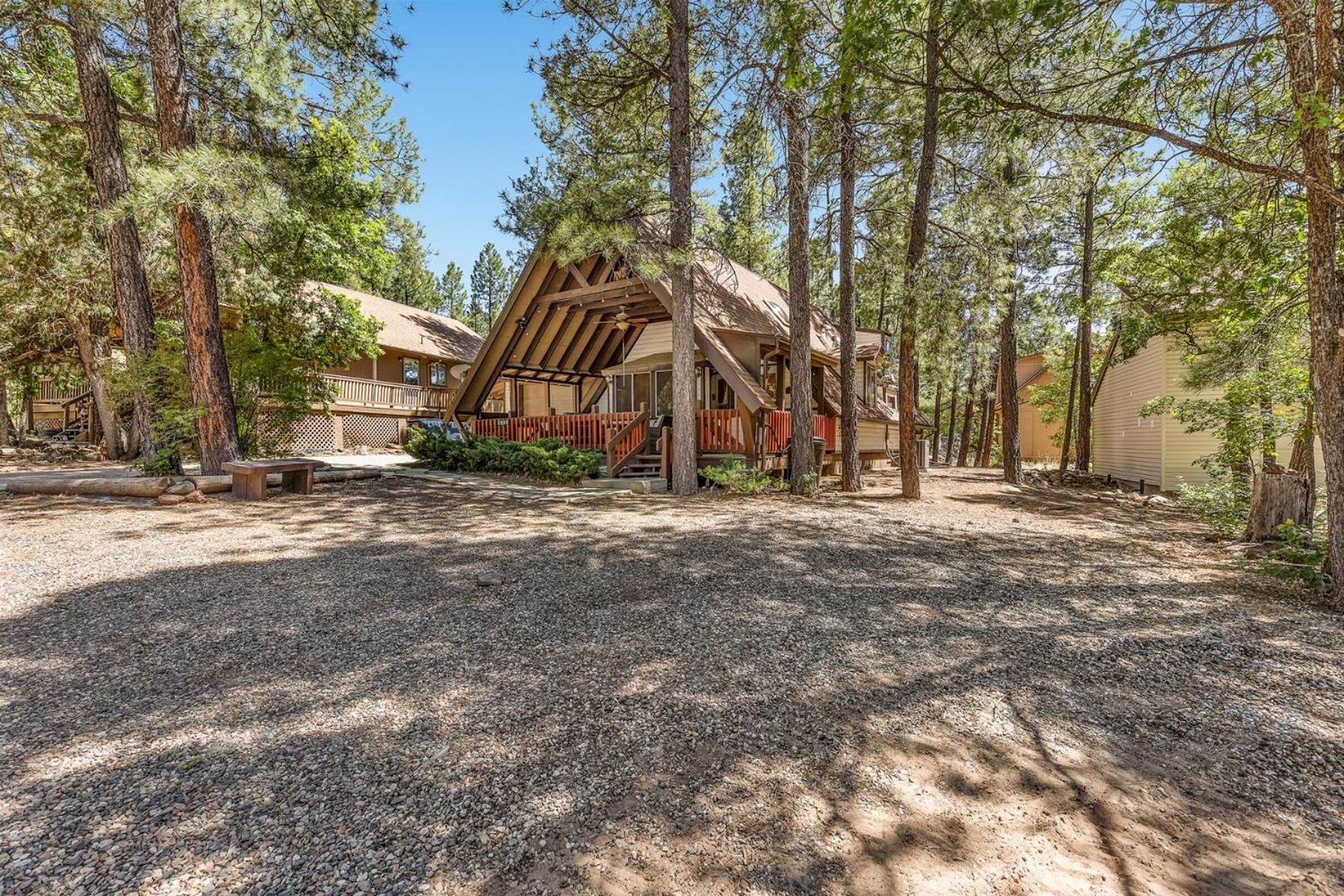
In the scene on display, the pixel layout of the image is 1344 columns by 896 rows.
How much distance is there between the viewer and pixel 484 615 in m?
4.12

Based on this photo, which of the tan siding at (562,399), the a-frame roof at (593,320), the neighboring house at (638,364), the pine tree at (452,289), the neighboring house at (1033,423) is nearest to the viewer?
the a-frame roof at (593,320)

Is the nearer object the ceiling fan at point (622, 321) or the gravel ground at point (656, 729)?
the gravel ground at point (656, 729)

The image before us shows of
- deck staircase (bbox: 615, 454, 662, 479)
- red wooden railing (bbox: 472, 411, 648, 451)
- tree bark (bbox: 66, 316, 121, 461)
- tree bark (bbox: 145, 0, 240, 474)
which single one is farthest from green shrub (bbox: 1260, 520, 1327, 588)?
tree bark (bbox: 66, 316, 121, 461)

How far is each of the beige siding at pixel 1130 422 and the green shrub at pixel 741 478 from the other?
11.5 meters

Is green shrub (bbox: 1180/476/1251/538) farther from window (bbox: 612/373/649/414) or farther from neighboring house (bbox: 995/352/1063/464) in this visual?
neighboring house (bbox: 995/352/1063/464)

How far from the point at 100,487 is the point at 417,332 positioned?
18.9 metres

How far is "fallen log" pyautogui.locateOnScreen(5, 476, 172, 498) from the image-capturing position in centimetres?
819

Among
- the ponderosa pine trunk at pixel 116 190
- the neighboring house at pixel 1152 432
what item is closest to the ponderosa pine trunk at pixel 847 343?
the neighboring house at pixel 1152 432

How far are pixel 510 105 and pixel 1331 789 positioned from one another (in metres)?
13.6

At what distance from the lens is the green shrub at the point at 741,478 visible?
10500 mm

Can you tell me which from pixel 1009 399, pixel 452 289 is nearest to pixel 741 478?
pixel 1009 399

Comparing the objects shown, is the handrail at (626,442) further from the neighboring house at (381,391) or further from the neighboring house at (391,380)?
the neighboring house at (381,391)

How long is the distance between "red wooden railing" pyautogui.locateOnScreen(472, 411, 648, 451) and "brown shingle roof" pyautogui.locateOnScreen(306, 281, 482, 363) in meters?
12.4

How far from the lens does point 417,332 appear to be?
85.7 feet
